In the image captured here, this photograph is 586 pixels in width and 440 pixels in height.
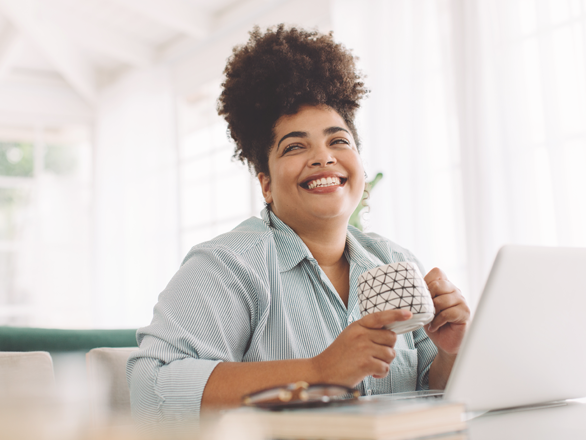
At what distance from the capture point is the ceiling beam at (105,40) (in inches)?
190

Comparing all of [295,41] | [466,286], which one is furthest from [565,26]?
[295,41]

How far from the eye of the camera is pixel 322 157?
136 centimetres

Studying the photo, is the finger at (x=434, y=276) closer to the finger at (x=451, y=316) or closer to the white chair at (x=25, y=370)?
the finger at (x=451, y=316)

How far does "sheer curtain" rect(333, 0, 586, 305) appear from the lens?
8.24ft

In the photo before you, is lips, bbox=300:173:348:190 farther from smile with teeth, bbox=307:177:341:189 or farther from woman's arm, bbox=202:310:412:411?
woman's arm, bbox=202:310:412:411

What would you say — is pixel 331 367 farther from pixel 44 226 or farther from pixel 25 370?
pixel 44 226

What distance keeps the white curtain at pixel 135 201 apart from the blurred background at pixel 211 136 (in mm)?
16

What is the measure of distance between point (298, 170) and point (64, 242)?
16.3 ft

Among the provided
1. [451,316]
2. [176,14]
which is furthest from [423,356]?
[176,14]

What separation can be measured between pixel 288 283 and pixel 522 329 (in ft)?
1.83

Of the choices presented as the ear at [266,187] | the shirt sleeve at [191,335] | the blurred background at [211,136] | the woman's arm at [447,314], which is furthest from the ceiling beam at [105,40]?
the woman's arm at [447,314]

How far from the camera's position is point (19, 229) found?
18.0 feet

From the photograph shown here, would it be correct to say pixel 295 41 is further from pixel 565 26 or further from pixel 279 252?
pixel 565 26

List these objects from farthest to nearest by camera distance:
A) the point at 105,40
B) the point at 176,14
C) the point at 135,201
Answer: the point at 135,201
the point at 105,40
the point at 176,14
